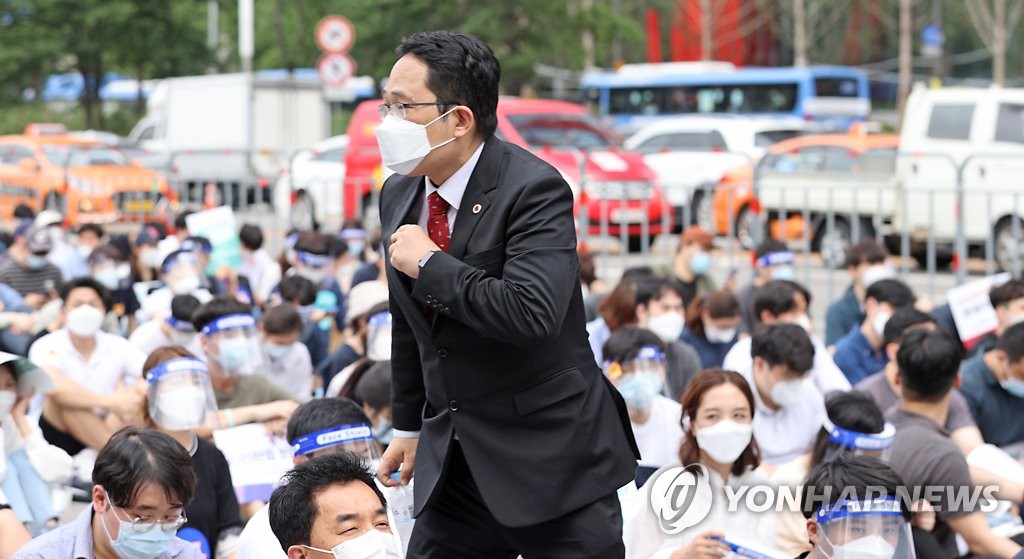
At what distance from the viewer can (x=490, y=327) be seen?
335cm

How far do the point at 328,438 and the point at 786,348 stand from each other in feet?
8.40

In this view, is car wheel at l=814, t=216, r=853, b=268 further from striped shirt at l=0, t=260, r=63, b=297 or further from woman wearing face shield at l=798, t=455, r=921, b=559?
woman wearing face shield at l=798, t=455, r=921, b=559

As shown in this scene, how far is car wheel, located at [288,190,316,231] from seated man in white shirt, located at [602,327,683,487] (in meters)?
7.95

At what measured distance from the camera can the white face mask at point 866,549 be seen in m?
4.18

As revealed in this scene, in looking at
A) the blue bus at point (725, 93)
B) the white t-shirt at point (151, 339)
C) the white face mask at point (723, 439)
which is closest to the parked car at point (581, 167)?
the white t-shirt at point (151, 339)

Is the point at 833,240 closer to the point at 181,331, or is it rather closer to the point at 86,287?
the point at 181,331

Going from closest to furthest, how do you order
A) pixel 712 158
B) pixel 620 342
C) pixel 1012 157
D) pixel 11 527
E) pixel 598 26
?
pixel 11 527
pixel 620 342
pixel 1012 157
pixel 712 158
pixel 598 26

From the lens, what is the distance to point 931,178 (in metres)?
12.7

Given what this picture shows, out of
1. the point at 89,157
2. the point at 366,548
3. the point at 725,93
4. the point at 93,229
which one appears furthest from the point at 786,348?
the point at 725,93

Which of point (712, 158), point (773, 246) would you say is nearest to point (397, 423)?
point (773, 246)

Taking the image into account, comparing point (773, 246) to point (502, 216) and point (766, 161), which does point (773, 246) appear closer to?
point (766, 161)

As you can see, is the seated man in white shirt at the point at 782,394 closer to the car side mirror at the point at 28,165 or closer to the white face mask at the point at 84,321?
the white face mask at the point at 84,321

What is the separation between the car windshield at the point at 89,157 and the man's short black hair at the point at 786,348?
38.7ft

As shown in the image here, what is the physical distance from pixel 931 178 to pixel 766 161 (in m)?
1.45
